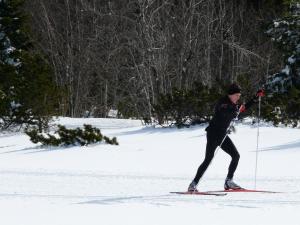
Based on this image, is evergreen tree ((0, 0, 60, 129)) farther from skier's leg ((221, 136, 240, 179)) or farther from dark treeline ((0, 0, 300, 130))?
skier's leg ((221, 136, 240, 179))

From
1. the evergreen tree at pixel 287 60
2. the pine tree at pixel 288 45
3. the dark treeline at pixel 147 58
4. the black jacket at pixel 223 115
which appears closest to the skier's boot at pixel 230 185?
the black jacket at pixel 223 115

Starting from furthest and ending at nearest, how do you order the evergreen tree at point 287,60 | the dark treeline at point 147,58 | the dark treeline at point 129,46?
the dark treeline at point 129,46, the dark treeline at point 147,58, the evergreen tree at point 287,60

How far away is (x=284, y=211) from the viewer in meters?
8.30

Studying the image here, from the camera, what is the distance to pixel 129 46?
110 feet

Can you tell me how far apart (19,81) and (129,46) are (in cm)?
991

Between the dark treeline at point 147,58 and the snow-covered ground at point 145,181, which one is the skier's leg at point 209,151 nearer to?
the snow-covered ground at point 145,181

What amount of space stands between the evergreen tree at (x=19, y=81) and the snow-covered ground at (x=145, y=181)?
2.23 meters

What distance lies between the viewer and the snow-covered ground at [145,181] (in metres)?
7.97

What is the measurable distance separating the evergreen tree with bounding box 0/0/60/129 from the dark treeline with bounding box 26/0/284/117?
7.64m

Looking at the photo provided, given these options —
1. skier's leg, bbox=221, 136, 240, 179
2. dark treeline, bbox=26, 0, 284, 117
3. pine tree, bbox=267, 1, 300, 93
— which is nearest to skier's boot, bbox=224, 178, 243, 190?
skier's leg, bbox=221, 136, 240, 179

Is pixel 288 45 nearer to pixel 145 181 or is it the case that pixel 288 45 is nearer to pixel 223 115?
pixel 145 181

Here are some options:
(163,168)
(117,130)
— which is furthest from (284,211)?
(117,130)

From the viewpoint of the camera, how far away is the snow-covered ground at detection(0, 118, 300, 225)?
7.97 meters

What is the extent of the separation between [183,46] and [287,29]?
346 inches
